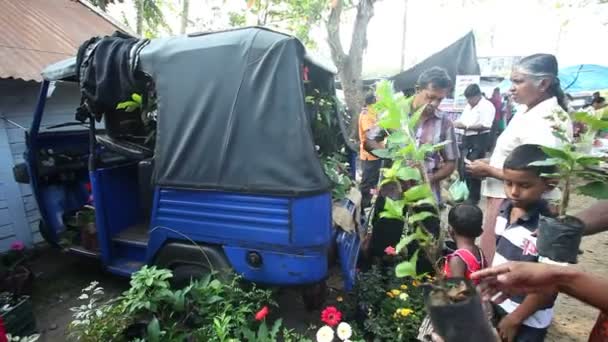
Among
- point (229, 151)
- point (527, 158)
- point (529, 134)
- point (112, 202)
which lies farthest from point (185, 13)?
point (527, 158)

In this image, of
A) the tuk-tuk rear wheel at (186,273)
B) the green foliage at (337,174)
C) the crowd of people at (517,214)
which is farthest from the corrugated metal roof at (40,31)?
the crowd of people at (517,214)

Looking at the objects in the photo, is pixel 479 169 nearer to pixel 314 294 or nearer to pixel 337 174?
pixel 337 174

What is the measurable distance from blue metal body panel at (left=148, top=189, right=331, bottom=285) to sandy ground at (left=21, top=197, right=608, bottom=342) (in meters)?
0.89

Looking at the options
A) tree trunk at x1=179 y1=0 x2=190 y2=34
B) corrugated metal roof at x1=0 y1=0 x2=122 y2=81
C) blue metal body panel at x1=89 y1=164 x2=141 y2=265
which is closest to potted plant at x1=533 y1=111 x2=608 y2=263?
blue metal body panel at x1=89 y1=164 x2=141 y2=265

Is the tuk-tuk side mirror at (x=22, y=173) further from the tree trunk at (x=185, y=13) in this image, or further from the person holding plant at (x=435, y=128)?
the tree trunk at (x=185, y=13)

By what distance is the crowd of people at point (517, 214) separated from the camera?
0.98 m

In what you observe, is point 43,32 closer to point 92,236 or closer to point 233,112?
point 92,236

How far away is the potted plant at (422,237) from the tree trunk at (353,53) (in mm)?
7046

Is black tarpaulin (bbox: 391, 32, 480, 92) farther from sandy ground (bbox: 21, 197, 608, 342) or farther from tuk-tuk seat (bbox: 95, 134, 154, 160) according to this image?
tuk-tuk seat (bbox: 95, 134, 154, 160)

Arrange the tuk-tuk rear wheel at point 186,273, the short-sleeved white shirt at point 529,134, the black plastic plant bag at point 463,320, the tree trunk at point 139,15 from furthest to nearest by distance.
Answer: the tree trunk at point 139,15 < the tuk-tuk rear wheel at point 186,273 < the short-sleeved white shirt at point 529,134 < the black plastic plant bag at point 463,320

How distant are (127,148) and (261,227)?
4.77 feet

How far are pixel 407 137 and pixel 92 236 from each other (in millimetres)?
3617

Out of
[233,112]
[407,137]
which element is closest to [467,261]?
[407,137]

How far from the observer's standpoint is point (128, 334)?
219 centimetres
